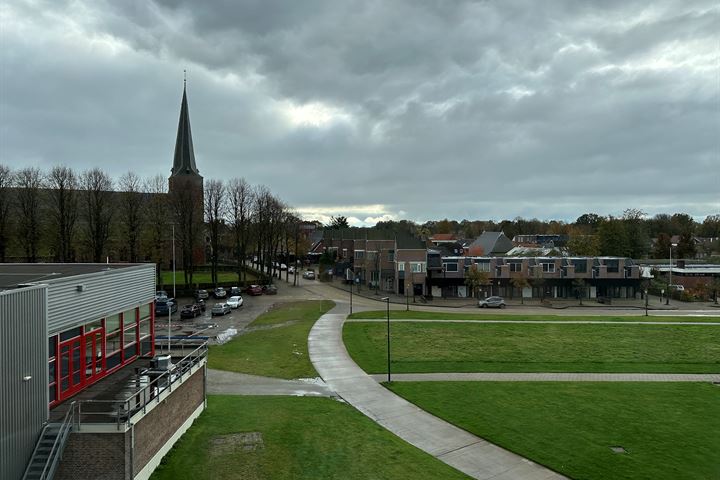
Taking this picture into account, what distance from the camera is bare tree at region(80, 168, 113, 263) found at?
196 ft

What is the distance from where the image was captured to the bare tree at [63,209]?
58.3 meters

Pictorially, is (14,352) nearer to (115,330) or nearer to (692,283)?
(115,330)

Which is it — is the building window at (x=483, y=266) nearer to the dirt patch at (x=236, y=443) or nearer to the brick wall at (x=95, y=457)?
the dirt patch at (x=236, y=443)

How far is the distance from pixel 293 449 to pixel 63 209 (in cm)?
5447

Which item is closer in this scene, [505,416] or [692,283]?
[505,416]

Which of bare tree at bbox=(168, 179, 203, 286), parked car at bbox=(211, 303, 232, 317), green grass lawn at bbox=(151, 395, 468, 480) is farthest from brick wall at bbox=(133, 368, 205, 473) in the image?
bare tree at bbox=(168, 179, 203, 286)

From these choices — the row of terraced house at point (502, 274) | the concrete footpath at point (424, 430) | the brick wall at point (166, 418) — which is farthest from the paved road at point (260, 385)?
the row of terraced house at point (502, 274)

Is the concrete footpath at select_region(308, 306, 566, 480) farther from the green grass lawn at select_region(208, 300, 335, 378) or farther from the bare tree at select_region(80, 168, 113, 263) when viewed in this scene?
the bare tree at select_region(80, 168, 113, 263)

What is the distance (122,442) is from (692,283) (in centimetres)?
8377

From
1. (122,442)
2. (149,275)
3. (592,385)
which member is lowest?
(592,385)

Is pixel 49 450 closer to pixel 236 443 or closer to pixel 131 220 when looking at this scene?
pixel 236 443

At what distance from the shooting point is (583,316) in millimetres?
50250

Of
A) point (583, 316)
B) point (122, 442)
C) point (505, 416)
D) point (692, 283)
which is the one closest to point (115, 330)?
point (122, 442)

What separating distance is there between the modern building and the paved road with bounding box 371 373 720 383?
12.5 m
